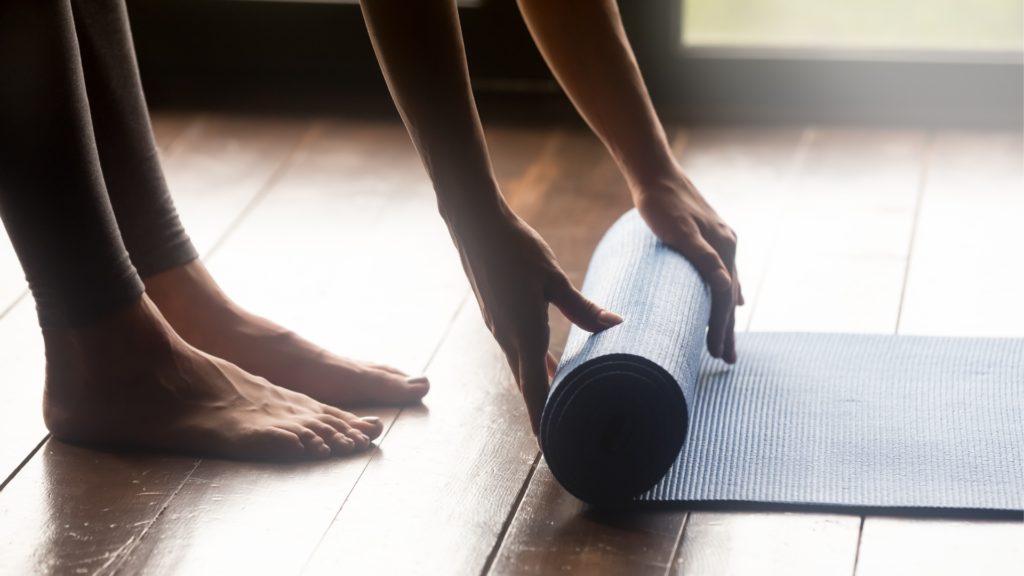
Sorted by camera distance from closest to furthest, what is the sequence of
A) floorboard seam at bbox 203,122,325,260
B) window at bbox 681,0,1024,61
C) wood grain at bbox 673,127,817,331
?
1. wood grain at bbox 673,127,817,331
2. floorboard seam at bbox 203,122,325,260
3. window at bbox 681,0,1024,61

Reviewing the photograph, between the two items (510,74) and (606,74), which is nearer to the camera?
(606,74)

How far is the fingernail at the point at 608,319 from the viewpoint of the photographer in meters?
1.24

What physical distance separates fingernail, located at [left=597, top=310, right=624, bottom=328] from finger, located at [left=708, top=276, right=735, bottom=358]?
8.9 inches

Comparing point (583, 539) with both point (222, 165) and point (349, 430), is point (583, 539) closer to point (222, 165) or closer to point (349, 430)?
point (349, 430)

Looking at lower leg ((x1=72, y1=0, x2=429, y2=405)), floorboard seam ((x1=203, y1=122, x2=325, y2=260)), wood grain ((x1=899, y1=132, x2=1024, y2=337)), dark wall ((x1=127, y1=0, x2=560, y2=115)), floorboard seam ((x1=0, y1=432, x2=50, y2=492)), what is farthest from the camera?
dark wall ((x1=127, y1=0, x2=560, y2=115))

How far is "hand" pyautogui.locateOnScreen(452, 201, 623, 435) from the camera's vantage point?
120 centimetres

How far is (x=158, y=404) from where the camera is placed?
1379 millimetres

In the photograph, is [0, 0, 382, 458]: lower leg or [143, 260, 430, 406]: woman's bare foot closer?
[0, 0, 382, 458]: lower leg

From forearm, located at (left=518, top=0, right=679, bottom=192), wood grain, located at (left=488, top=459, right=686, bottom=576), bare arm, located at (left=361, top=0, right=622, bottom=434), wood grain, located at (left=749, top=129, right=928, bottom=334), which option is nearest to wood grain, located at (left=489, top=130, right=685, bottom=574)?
wood grain, located at (left=488, top=459, right=686, bottom=576)

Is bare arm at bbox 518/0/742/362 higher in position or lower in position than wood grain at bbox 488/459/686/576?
higher

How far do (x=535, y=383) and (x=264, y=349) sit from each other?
481mm

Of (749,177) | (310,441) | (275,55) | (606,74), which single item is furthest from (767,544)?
(275,55)

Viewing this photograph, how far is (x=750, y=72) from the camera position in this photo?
2.72 metres

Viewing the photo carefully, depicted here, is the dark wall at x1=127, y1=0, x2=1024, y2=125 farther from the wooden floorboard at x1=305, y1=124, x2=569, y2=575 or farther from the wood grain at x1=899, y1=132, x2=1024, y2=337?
the wooden floorboard at x1=305, y1=124, x2=569, y2=575
